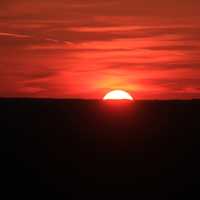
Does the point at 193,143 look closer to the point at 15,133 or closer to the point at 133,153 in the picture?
the point at 133,153

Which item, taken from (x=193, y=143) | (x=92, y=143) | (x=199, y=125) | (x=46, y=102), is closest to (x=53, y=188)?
(x=92, y=143)

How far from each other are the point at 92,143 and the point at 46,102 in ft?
13.8

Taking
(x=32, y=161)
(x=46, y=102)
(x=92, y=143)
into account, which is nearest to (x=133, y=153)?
(x=92, y=143)

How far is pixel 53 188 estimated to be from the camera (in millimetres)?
13789

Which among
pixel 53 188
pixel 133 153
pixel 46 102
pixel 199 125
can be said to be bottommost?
pixel 53 188

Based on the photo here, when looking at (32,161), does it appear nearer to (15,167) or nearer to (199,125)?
(15,167)

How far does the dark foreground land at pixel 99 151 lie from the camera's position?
1383 cm

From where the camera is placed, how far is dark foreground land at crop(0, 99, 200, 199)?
544 inches

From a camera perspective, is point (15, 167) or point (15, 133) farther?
point (15, 133)

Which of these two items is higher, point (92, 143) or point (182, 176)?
point (92, 143)

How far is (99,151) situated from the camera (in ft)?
50.8

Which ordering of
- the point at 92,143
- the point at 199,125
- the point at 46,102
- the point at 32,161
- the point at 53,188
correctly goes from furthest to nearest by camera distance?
the point at 46,102
the point at 199,125
the point at 92,143
the point at 32,161
the point at 53,188

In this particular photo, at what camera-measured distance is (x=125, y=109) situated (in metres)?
18.5

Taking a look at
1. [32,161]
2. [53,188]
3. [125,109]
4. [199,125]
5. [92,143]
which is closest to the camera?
[53,188]
